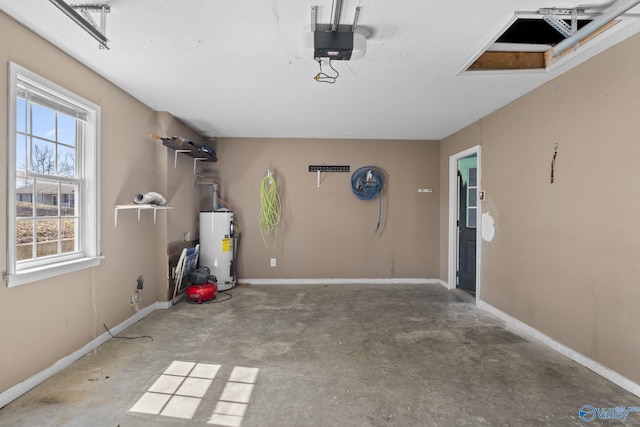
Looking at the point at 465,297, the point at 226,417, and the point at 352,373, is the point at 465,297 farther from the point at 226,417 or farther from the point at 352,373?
the point at 226,417

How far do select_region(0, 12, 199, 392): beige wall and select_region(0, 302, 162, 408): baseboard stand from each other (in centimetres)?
4

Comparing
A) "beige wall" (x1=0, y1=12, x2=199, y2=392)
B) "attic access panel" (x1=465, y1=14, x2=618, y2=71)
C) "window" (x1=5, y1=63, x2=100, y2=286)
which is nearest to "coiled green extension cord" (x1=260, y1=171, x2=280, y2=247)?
"beige wall" (x1=0, y1=12, x2=199, y2=392)

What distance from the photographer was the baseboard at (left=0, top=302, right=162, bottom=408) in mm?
1928

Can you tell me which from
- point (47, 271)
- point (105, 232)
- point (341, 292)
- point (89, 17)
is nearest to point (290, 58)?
point (89, 17)

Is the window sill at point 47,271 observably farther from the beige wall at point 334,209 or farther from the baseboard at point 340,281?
the baseboard at point 340,281

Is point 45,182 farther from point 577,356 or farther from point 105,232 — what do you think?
point 577,356

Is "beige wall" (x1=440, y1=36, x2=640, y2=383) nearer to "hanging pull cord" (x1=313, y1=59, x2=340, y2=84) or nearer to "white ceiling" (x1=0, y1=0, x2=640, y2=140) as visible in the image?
"white ceiling" (x1=0, y1=0, x2=640, y2=140)

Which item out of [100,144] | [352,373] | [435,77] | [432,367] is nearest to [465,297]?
[432,367]

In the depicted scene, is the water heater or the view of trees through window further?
the water heater

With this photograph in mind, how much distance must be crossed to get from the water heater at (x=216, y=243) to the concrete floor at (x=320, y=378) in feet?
3.59

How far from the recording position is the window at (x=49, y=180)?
1.99m

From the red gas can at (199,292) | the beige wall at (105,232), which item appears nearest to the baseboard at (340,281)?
the red gas can at (199,292)

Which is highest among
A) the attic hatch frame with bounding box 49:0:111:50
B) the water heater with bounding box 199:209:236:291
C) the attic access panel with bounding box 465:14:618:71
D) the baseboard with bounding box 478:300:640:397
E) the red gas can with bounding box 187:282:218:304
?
the attic access panel with bounding box 465:14:618:71

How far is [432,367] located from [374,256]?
110 inches
